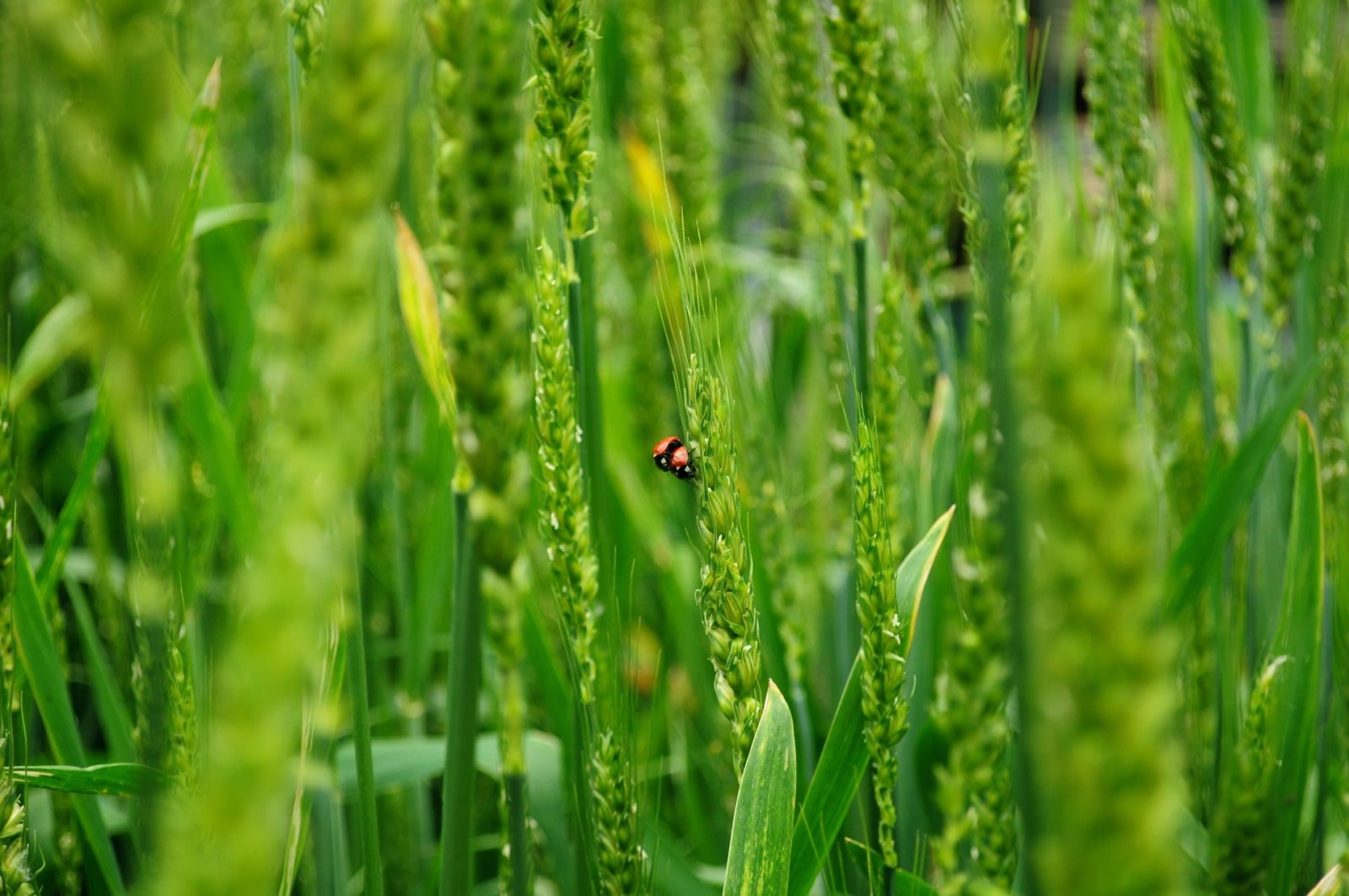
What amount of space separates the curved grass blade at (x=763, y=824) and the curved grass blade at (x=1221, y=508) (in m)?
0.26

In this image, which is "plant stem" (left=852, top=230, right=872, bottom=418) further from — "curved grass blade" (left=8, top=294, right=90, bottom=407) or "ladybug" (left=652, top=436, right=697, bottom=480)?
"curved grass blade" (left=8, top=294, right=90, bottom=407)

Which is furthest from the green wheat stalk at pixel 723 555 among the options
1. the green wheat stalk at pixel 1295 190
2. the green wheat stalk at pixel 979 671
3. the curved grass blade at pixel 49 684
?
the green wheat stalk at pixel 1295 190

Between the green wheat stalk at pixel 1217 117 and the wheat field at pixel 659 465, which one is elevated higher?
the green wheat stalk at pixel 1217 117

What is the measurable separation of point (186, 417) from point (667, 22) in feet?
2.10

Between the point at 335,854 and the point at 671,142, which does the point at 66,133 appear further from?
the point at 671,142

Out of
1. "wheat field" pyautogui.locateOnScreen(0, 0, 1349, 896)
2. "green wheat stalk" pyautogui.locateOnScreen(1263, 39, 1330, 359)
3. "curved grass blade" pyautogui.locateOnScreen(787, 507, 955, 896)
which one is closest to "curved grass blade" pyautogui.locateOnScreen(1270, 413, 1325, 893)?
"wheat field" pyautogui.locateOnScreen(0, 0, 1349, 896)

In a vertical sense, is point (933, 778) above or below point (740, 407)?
below

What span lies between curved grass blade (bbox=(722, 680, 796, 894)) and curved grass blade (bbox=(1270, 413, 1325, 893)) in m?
0.31

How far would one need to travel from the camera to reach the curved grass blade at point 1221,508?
23.5 inches

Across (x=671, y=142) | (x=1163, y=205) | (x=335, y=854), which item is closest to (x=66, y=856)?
(x=335, y=854)

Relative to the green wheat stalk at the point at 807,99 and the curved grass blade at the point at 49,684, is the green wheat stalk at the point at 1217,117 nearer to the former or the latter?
the green wheat stalk at the point at 807,99

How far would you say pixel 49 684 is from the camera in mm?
579

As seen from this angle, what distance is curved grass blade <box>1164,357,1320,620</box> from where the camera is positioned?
60 centimetres

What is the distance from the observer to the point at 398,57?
21cm
